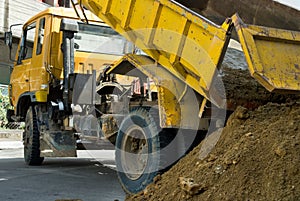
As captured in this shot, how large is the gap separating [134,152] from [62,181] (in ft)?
6.74

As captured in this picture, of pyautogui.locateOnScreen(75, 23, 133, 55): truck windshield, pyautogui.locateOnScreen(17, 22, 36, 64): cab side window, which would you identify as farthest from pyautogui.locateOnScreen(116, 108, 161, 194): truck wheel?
pyautogui.locateOnScreen(17, 22, 36, 64): cab side window

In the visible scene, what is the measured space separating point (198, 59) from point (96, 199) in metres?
2.30

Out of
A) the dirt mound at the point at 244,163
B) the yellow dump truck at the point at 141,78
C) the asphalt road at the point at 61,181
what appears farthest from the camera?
the asphalt road at the point at 61,181

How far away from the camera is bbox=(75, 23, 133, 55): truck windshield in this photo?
8.09m

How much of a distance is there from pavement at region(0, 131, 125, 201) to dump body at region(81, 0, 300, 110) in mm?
1937

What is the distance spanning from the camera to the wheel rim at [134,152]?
4976 millimetres

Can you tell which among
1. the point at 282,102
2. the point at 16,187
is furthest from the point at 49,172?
the point at 282,102

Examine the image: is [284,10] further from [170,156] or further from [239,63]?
[170,156]

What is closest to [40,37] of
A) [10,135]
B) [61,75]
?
[61,75]

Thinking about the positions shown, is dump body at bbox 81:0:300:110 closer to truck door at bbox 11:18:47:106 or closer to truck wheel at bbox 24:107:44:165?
truck door at bbox 11:18:47:106

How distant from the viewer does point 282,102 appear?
432cm

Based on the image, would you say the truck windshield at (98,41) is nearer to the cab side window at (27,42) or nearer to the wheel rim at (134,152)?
the cab side window at (27,42)

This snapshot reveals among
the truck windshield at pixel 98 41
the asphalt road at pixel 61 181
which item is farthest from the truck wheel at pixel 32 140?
the truck windshield at pixel 98 41

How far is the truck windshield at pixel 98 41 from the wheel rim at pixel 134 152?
3069mm
